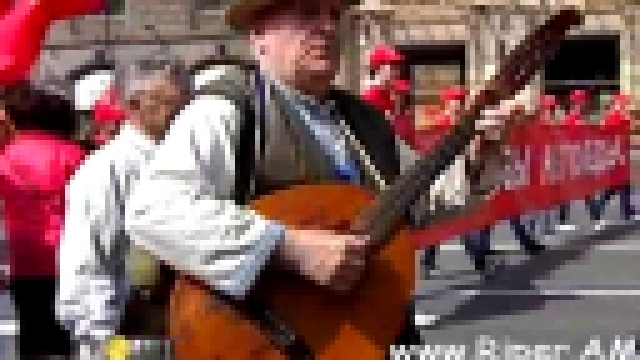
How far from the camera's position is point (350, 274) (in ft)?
9.73

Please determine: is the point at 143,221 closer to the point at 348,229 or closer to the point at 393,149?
the point at 348,229

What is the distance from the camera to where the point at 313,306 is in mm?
3016

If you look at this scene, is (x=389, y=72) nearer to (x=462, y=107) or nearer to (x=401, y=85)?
(x=401, y=85)

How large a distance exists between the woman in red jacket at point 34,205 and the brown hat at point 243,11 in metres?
1.30

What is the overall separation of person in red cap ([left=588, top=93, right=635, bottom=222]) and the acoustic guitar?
1521 cm

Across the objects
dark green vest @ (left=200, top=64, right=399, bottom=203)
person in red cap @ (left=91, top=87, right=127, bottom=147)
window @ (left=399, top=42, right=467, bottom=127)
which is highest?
dark green vest @ (left=200, top=64, right=399, bottom=203)

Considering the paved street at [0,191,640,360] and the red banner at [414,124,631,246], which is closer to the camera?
the paved street at [0,191,640,360]

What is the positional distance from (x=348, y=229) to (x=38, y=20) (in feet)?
3.16

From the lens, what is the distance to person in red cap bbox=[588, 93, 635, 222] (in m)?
18.3

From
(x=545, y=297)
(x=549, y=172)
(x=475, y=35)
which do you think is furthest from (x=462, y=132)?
(x=475, y=35)

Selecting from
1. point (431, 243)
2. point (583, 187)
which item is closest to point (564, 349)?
point (431, 243)

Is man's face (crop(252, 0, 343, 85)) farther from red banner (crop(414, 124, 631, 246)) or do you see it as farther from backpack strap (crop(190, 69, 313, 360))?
red banner (crop(414, 124, 631, 246))

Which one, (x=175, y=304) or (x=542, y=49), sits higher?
(x=542, y=49)

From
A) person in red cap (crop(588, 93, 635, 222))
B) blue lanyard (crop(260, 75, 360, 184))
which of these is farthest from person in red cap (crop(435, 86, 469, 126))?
person in red cap (crop(588, 93, 635, 222))
